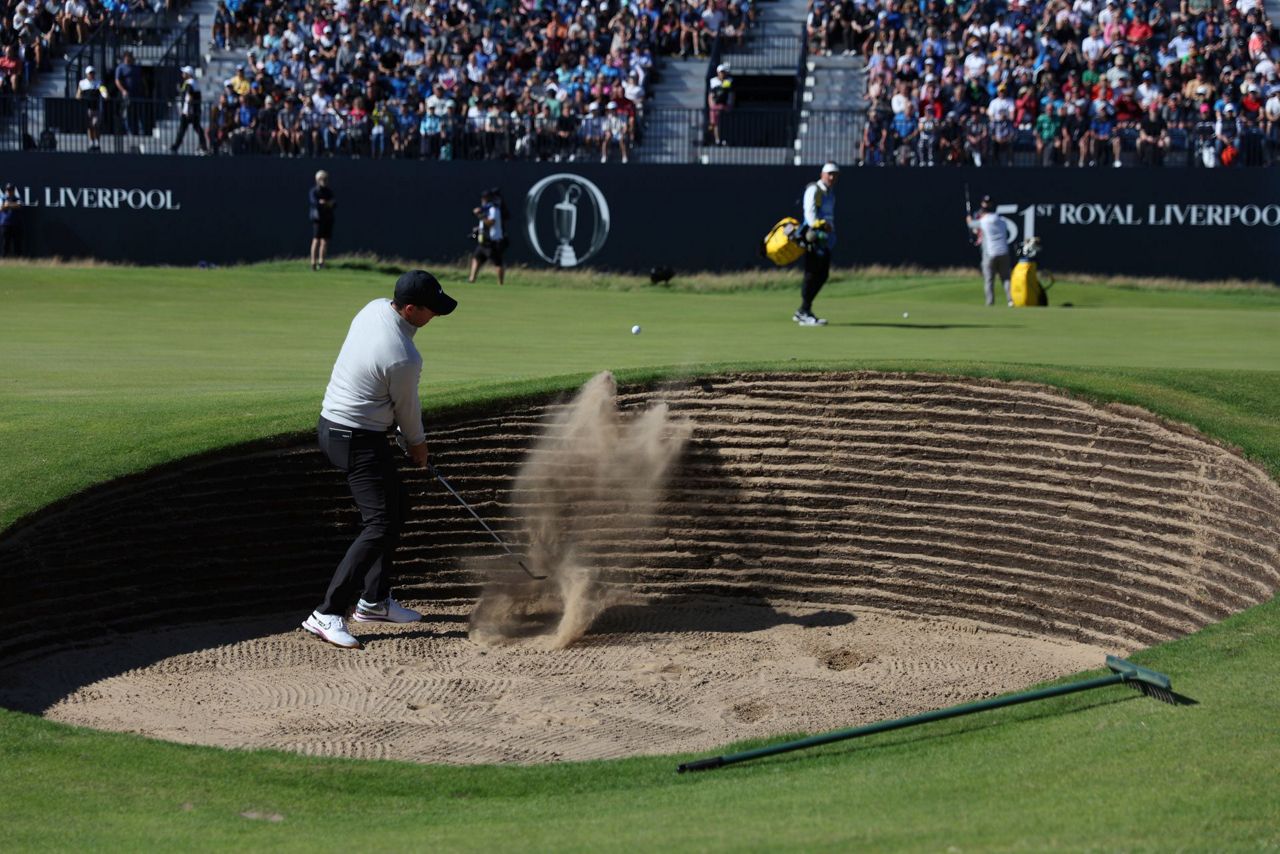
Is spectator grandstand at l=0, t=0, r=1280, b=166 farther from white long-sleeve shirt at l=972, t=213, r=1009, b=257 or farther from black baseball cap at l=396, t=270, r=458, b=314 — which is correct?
black baseball cap at l=396, t=270, r=458, b=314

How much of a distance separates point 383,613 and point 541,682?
51.2 inches

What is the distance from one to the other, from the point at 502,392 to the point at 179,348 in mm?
7824

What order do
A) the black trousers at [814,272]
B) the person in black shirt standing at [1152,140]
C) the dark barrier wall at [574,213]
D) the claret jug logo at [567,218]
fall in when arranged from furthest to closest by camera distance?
1. the claret jug logo at [567,218]
2. the dark barrier wall at [574,213]
3. the person in black shirt standing at [1152,140]
4. the black trousers at [814,272]

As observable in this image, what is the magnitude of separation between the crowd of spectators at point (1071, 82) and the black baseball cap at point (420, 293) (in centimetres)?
2410

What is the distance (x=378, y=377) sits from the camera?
32.5ft

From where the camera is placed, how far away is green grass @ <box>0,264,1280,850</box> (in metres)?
5.70

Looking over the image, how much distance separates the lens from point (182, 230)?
34.5 metres

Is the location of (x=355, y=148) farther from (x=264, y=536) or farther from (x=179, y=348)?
(x=264, y=536)

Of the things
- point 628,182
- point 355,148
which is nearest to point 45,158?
point 355,148

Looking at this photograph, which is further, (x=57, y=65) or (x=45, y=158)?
(x=57, y=65)

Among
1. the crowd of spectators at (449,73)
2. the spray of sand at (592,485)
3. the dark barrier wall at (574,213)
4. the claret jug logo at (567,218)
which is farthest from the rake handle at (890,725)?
the crowd of spectators at (449,73)

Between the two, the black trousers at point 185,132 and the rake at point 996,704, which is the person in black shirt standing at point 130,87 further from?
the rake at point 996,704

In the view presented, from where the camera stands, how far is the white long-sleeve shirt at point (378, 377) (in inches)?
389

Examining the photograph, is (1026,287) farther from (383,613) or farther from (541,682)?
(541,682)
